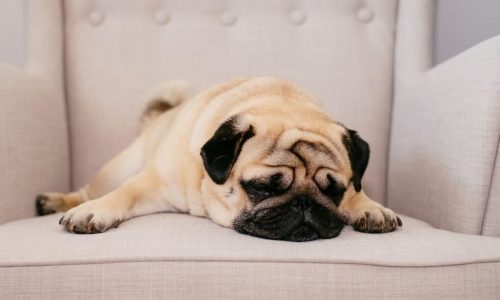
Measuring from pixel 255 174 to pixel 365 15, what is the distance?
156cm

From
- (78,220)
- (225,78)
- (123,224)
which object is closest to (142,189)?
(123,224)

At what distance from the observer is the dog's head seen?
175 centimetres

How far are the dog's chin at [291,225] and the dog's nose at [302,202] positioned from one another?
0.04 metres

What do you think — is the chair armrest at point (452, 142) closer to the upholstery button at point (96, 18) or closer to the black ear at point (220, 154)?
the black ear at point (220, 154)

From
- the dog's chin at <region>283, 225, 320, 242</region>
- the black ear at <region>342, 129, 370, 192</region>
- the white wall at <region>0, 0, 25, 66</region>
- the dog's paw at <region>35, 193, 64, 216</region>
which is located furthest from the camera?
the white wall at <region>0, 0, 25, 66</region>

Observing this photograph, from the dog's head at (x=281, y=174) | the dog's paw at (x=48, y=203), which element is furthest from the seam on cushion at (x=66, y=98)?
the dog's head at (x=281, y=174)

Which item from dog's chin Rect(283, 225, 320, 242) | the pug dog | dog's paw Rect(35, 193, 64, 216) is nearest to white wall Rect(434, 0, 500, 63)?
the pug dog

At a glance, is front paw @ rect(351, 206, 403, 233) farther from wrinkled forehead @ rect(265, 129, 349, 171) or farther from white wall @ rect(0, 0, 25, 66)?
white wall @ rect(0, 0, 25, 66)

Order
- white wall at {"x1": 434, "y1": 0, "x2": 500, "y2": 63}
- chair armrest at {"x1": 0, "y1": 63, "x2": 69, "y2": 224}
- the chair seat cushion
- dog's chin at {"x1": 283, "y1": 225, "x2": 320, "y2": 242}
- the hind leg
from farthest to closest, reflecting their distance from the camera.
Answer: white wall at {"x1": 434, "y1": 0, "x2": 500, "y2": 63}
the hind leg
chair armrest at {"x1": 0, "y1": 63, "x2": 69, "y2": 224}
dog's chin at {"x1": 283, "y1": 225, "x2": 320, "y2": 242}
the chair seat cushion

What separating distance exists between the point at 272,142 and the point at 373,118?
1.15 meters

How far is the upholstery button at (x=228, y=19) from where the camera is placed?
299cm

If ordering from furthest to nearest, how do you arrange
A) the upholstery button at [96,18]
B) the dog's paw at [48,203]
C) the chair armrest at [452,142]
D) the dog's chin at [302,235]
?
the upholstery button at [96,18], the dog's paw at [48,203], the chair armrest at [452,142], the dog's chin at [302,235]

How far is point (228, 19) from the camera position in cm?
299

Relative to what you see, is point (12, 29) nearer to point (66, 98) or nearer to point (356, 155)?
point (66, 98)
